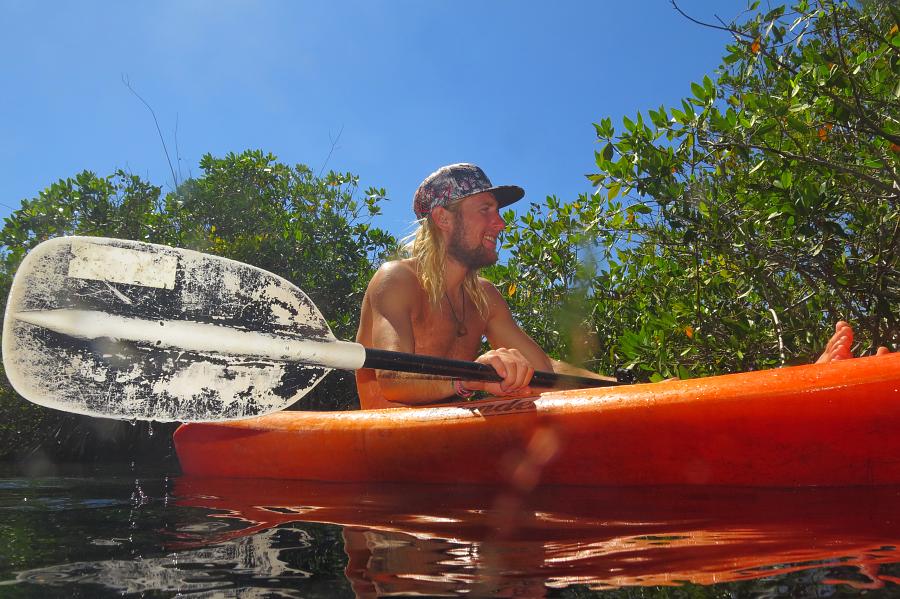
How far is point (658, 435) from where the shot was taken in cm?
205

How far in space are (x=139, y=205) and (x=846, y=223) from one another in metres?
8.06

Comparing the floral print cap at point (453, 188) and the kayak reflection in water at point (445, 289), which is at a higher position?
the floral print cap at point (453, 188)

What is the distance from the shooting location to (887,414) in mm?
1771

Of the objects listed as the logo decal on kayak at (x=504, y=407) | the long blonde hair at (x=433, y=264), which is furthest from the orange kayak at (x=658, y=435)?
the long blonde hair at (x=433, y=264)

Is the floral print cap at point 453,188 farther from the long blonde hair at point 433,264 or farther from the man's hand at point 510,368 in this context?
the man's hand at point 510,368

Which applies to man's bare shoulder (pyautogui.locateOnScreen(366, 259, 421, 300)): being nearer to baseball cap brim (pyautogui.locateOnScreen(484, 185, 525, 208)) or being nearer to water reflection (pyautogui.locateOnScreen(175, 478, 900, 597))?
baseball cap brim (pyautogui.locateOnScreen(484, 185, 525, 208))

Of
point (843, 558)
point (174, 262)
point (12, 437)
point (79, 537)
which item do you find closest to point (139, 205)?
point (12, 437)

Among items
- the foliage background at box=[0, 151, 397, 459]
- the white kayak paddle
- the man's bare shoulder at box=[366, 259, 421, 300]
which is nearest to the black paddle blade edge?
the white kayak paddle

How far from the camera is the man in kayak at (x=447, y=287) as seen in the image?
3.21 meters

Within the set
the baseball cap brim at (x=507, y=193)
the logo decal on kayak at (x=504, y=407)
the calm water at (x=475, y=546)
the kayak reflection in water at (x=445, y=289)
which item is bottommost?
the calm water at (x=475, y=546)

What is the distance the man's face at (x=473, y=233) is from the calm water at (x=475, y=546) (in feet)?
5.16

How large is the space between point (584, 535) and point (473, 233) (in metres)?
2.27

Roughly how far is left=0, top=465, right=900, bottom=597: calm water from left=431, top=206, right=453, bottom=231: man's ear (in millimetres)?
1702

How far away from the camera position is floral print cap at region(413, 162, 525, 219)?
361 cm
